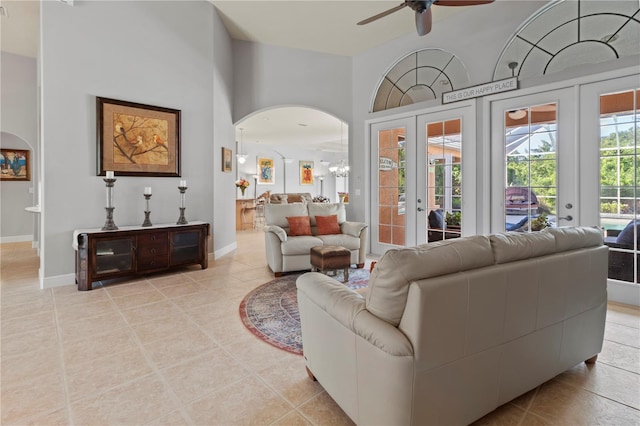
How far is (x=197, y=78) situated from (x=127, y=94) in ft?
3.47

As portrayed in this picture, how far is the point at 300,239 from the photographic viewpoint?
14.8 ft

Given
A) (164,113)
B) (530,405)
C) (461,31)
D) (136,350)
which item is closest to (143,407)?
(136,350)

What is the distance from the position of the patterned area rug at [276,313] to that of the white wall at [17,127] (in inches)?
239

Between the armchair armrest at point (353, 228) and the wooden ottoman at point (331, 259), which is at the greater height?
the armchair armrest at point (353, 228)

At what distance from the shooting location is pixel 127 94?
4.33 meters

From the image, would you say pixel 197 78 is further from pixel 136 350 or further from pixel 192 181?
pixel 136 350

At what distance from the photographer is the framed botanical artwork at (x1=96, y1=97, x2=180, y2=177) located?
417 centimetres

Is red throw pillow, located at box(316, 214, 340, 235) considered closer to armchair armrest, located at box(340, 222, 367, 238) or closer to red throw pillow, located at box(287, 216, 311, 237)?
armchair armrest, located at box(340, 222, 367, 238)

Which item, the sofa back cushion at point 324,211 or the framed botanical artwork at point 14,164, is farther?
the framed botanical artwork at point 14,164

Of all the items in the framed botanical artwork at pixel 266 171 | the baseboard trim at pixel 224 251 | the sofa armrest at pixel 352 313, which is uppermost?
the framed botanical artwork at pixel 266 171

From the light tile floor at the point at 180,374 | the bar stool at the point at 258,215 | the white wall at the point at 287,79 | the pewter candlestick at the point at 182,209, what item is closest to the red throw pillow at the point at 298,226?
the pewter candlestick at the point at 182,209

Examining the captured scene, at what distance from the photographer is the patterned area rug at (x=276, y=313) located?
2533mm

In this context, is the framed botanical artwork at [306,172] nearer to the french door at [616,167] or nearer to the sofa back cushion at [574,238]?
the french door at [616,167]

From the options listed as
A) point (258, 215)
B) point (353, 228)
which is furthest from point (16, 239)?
point (353, 228)
